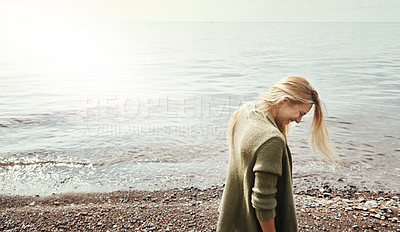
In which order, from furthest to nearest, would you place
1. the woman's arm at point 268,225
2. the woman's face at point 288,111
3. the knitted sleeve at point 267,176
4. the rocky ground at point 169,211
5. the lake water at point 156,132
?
the lake water at point 156,132 < the rocky ground at point 169,211 < the woman's face at point 288,111 < the woman's arm at point 268,225 < the knitted sleeve at point 267,176

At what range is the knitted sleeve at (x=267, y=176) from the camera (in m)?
2.29

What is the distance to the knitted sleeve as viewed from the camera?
7.50 ft

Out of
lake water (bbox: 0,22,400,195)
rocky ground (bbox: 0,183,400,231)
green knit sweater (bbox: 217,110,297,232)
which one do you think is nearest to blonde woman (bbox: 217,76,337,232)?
green knit sweater (bbox: 217,110,297,232)

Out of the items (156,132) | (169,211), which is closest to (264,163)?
(169,211)

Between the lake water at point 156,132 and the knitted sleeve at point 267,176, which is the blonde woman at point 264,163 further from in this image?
the lake water at point 156,132

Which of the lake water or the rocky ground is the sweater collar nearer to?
the rocky ground

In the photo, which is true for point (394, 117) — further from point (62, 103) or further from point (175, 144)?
point (62, 103)

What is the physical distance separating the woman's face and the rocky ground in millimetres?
3111

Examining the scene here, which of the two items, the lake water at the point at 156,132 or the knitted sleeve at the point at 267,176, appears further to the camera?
the lake water at the point at 156,132

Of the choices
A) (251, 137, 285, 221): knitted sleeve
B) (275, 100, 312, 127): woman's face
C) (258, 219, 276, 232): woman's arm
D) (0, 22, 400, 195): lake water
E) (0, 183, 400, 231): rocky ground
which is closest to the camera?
(251, 137, 285, 221): knitted sleeve

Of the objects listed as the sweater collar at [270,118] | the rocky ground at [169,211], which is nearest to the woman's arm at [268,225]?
the sweater collar at [270,118]

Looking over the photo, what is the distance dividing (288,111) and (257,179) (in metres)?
0.64

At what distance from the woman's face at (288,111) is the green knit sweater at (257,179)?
188 mm

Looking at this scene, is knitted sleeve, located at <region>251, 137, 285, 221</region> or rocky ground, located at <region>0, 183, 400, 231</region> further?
rocky ground, located at <region>0, 183, 400, 231</region>
